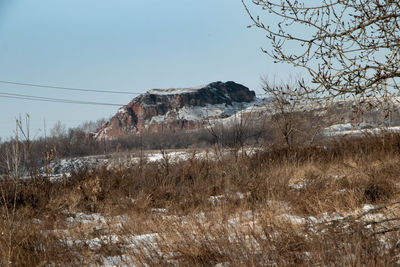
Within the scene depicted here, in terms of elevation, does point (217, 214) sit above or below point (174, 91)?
below

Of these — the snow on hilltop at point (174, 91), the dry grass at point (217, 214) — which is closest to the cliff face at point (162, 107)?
the snow on hilltop at point (174, 91)

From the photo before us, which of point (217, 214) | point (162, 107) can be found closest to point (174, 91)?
point (162, 107)

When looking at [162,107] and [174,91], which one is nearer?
[162,107]

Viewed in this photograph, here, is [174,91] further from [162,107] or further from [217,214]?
[217,214]

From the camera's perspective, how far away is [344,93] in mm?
3277

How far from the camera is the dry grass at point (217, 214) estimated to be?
111 inches

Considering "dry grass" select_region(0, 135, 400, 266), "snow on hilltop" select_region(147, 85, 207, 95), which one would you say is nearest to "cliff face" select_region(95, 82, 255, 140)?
"snow on hilltop" select_region(147, 85, 207, 95)

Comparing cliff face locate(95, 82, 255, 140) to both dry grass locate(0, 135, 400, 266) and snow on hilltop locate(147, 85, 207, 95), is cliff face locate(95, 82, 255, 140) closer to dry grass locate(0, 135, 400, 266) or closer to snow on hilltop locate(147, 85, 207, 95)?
snow on hilltop locate(147, 85, 207, 95)

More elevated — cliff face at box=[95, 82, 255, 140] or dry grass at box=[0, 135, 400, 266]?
cliff face at box=[95, 82, 255, 140]

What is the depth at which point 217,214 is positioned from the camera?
459cm

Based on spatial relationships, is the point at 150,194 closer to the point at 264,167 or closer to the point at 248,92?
the point at 264,167

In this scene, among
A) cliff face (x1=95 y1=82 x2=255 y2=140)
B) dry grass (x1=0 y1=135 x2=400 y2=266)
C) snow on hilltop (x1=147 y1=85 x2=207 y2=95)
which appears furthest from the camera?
snow on hilltop (x1=147 y1=85 x2=207 y2=95)

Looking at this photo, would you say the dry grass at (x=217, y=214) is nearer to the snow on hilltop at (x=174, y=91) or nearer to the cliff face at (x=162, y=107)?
the cliff face at (x=162, y=107)

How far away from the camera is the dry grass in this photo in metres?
2.82
